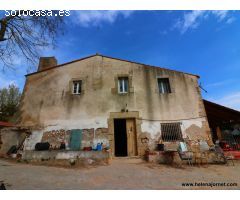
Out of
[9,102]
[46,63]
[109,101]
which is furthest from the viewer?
[9,102]

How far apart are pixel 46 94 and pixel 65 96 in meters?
1.34

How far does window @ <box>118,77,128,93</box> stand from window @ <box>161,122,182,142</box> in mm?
3038

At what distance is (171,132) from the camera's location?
10664mm

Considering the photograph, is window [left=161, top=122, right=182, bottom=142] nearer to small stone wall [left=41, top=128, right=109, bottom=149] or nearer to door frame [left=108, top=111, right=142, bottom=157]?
door frame [left=108, top=111, right=142, bottom=157]

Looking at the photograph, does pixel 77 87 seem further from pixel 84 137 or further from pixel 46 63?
pixel 46 63

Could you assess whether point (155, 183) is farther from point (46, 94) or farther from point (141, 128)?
point (46, 94)

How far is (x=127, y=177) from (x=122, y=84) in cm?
657

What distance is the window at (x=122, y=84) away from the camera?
11797 millimetres

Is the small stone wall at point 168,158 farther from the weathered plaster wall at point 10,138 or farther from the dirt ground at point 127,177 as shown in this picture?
the weathered plaster wall at point 10,138

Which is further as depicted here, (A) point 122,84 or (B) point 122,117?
(A) point 122,84

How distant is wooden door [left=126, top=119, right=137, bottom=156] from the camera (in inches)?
412

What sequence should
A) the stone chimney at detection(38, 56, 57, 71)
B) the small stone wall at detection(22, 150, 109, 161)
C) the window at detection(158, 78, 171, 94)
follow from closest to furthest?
the small stone wall at detection(22, 150, 109, 161), the window at detection(158, 78, 171, 94), the stone chimney at detection(38, 56, 57, 71)

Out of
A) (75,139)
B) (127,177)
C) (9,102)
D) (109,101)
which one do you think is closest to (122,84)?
(109,101)

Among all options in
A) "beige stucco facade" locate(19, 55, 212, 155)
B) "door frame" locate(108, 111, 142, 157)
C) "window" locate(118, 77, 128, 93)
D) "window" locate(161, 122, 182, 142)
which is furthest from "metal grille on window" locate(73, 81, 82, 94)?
"window" locate(161, 122, 182, 142)
